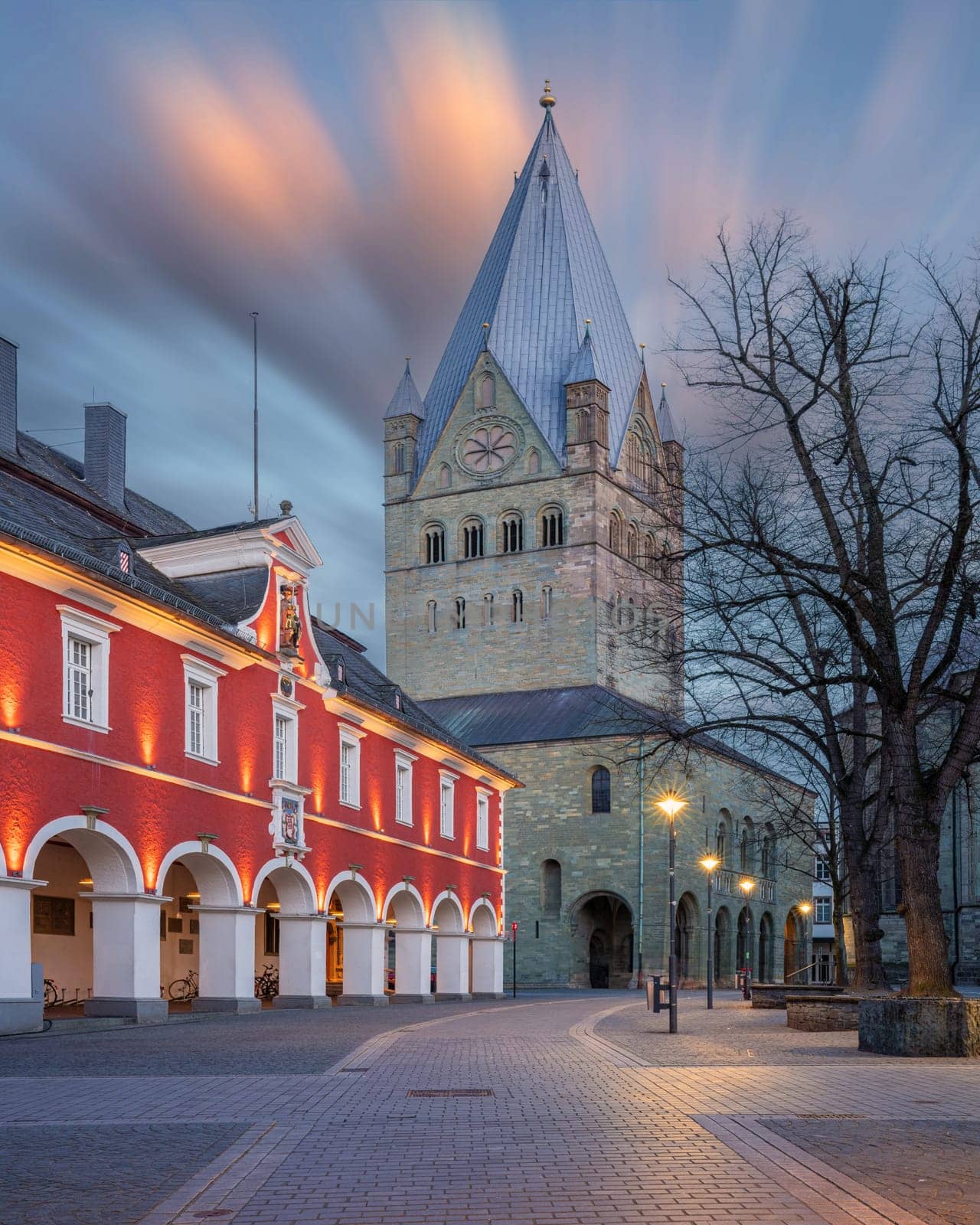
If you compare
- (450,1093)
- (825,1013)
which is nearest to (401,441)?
(825,1013)

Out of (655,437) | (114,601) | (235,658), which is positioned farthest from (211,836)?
(655,437)

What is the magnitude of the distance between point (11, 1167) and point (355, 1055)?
30.9ft

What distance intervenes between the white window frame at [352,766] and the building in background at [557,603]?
1131 inches

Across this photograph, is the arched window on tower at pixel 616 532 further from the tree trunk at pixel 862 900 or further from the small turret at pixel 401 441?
the tree trunk at pixel 862 900

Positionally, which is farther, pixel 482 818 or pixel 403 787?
pixel 482 818

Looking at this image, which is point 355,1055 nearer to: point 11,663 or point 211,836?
point 11,663

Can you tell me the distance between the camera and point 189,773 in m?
28.8

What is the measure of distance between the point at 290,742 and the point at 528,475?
47.7m

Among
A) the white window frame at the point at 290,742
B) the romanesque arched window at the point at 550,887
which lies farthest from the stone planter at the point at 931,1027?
the romanesque arched window at the point at 550,887

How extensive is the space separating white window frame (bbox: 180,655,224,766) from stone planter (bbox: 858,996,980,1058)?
15396 mm

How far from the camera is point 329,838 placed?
36000 millimetres

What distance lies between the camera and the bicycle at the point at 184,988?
117 ft

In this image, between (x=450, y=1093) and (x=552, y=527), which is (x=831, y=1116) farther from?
(x=552, y=527)

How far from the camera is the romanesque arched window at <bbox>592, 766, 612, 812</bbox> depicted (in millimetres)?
67250
